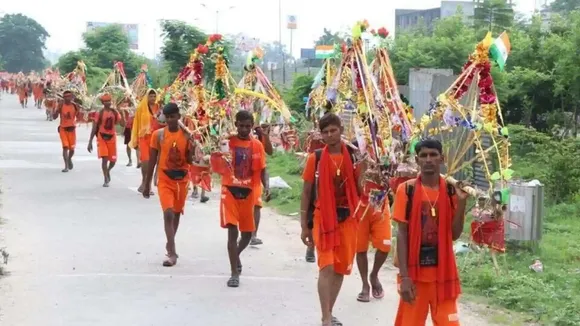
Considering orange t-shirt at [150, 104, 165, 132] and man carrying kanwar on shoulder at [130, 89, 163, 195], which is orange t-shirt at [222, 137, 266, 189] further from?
man carrying kanwar on shoulder at [130, 89, 163, 195]

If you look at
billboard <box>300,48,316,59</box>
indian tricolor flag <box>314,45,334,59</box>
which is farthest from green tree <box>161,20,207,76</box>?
indian tricolor flag <box>314,45,334,59</box>

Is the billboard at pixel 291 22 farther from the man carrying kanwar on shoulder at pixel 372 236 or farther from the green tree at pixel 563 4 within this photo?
the man carrying kanwar on shoulder at pixel 372 236

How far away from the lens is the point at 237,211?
7957 mm

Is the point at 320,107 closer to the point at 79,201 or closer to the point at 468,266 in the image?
the point at 468,266

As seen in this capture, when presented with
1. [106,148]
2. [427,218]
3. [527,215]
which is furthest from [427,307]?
[106,148]

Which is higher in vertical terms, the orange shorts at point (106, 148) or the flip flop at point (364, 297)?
the orange shorts at point (106, 148)

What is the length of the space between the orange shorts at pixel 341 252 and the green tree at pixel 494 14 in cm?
1613

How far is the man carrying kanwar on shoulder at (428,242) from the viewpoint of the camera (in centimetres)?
506

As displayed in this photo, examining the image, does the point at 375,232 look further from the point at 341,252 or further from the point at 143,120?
the point at 143,120

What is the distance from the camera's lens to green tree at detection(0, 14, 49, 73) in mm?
104125

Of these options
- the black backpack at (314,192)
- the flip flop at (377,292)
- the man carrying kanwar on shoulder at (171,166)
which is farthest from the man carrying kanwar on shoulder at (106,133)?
the black backpack at (314,192)

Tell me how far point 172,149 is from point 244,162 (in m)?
1.05

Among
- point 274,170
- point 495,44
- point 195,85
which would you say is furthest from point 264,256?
point 274,170

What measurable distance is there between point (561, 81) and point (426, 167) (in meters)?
11.7
